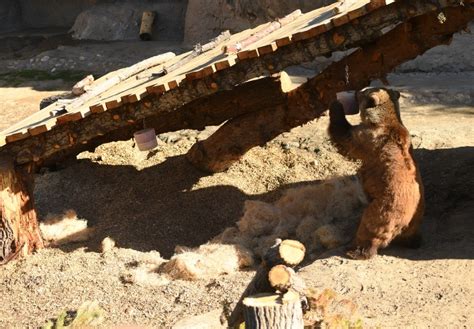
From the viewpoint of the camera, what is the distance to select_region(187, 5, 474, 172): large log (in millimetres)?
7496

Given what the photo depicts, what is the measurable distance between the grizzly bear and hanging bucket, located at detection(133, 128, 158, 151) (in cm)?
201

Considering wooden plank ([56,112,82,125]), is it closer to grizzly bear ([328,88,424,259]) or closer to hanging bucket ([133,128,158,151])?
hanging bucket ([133,128,158,151])

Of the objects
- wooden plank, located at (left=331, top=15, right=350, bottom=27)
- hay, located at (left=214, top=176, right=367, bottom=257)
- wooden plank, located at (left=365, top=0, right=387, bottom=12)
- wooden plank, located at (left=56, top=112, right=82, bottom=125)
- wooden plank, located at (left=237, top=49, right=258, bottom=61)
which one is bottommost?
hay, located at (left=214, top=176, right=367, bottom=257)

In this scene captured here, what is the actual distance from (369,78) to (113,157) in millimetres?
3592

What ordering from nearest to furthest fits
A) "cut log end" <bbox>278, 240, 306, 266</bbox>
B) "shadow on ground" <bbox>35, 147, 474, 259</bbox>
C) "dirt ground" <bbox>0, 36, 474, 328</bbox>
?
"cut log end" <bbox>278, 240, 306, 266</bbox>, "dirt ground" <bbox>0, 36, 474, 328</bbox>, "shadow on ground" <bbox>35, 147, 474, 259</bbox>

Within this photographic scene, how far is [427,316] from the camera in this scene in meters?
6.07

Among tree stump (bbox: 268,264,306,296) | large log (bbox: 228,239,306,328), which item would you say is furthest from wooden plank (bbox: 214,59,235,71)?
tree stump (bbox: 268,264,306,296)

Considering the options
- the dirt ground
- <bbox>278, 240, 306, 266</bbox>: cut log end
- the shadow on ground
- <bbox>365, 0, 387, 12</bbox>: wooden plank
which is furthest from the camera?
the shadow on ground

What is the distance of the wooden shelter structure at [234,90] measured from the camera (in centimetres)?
724

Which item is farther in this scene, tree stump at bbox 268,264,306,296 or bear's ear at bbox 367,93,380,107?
bear's ear at bbox 367,93,380,107

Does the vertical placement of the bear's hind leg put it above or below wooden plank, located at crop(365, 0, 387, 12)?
below

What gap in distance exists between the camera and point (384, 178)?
23.5 feet

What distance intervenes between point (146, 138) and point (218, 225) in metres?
1.16

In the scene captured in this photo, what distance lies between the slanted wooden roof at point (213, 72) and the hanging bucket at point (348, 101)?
48cm
